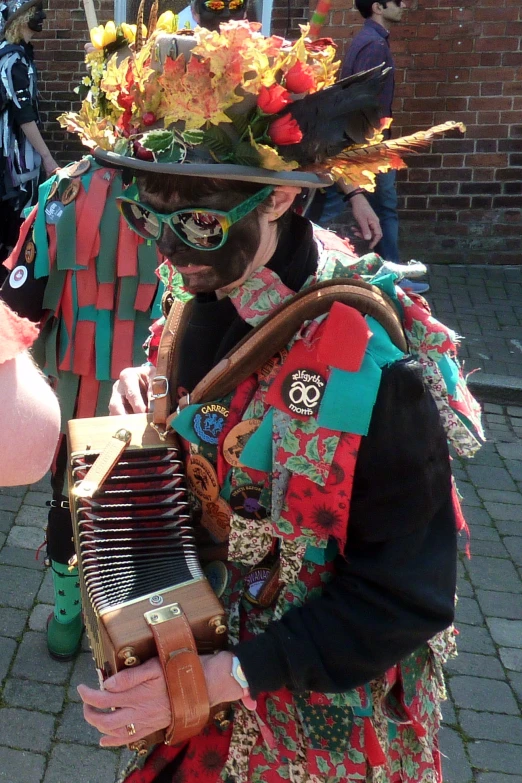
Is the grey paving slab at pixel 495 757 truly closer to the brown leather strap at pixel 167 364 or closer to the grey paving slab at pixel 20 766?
the grey paving slab at pixel 20 766

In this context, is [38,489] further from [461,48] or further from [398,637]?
[461,48]

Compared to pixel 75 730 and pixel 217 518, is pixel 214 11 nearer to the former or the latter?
pixel 217 518

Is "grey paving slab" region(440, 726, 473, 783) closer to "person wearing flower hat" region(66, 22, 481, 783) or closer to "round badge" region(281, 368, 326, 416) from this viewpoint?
"person wearing flower hat" region(66, 22, 481, 783)

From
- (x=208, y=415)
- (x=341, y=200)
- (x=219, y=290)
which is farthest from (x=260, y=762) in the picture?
(x=341, y=200)

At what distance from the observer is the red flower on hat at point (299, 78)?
5.16 feet

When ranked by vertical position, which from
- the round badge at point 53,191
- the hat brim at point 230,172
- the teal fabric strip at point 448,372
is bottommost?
the teal fabric strip at point 448,372

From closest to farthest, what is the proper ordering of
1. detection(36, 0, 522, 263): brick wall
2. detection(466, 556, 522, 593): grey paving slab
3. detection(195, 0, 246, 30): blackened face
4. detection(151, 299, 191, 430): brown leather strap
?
1. detection(151, 299, 191, 430): brown leather strap
2. detection(195, 0, 246, 30): blackened face
3. detection(466, 556, 522, 593): grey paving slab
4. detection(36, 0, 522, 263): brick wall

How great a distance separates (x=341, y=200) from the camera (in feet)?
20.8

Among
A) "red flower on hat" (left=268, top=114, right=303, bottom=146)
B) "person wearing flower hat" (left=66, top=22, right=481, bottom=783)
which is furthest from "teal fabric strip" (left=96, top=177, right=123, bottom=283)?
"red flower on hat" (left=268, top=114, right=303, bottom=146)

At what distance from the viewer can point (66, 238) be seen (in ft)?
9.17

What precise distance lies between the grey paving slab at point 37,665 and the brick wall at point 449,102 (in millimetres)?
5474

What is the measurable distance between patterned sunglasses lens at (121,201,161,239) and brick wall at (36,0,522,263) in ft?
19.9

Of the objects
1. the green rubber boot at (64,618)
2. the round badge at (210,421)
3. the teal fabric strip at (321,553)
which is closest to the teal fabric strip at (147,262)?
the green rubber boot at (64,618)

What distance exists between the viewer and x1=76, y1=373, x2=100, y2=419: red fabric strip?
3.06 m
